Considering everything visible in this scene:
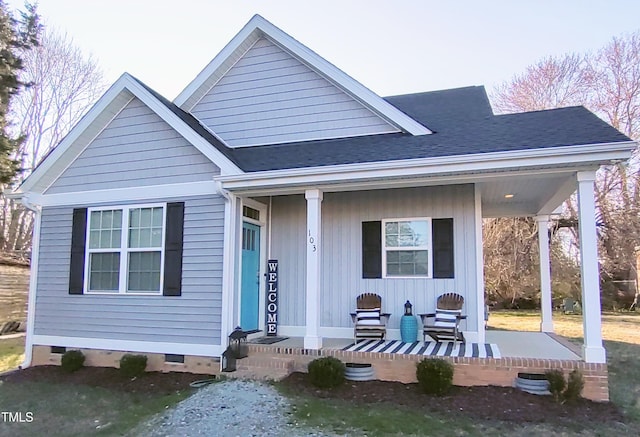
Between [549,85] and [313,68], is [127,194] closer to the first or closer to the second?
[313,68]

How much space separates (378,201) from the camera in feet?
26.3

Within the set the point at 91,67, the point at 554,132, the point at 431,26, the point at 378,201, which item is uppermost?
Result: the point at 91,67

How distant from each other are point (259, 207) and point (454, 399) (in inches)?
173

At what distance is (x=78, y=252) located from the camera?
797 cm

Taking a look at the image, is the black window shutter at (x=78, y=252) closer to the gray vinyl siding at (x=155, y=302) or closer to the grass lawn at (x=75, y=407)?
the gray vinyl siding at (x=155, y=302)

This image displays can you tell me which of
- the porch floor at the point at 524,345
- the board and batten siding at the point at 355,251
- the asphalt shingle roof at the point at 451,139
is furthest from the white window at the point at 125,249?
the porch floor at the point at 524,345

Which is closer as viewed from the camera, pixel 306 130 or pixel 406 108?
pixel 306 130

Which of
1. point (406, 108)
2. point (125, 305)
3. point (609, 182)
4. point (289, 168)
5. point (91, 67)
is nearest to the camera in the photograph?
point (289, 168)

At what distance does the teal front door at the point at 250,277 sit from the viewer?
25.5 ft

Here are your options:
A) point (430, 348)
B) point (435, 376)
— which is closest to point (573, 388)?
point (435, 376)

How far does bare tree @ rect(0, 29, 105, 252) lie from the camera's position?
19.1 meters

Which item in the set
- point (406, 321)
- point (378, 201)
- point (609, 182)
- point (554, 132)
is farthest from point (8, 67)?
point (609, 182)

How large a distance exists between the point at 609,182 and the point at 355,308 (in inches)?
624

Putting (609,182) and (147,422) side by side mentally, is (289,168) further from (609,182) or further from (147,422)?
(609,182)
